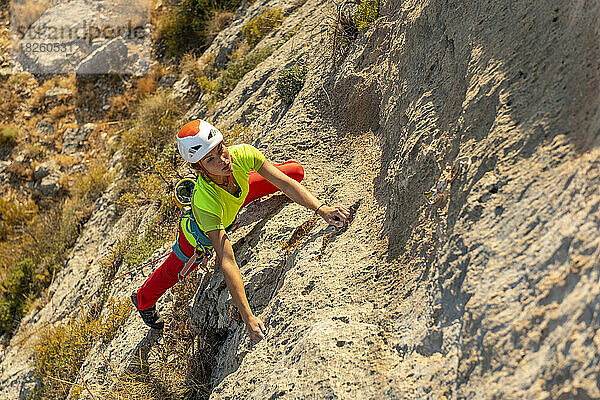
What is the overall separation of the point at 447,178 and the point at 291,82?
3.55m

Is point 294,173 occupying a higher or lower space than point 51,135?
higher

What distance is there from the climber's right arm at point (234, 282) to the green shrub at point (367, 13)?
294 cm

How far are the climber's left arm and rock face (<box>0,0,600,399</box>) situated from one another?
0.33ft

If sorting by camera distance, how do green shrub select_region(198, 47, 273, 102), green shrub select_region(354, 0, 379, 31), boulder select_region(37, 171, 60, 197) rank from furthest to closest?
1. boulder select_region(37, 171, 60, 197)
2. green shrub select_region(198, 47, 273, 102)
3. green shrub select_region(354, 0, 379, 31)

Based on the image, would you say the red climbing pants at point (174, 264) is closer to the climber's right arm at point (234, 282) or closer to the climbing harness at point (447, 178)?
the climber's right arm at point (234, 282)

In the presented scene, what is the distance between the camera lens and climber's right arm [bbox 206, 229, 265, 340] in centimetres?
369

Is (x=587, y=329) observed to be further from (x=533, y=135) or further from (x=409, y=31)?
(x=409, y=31)

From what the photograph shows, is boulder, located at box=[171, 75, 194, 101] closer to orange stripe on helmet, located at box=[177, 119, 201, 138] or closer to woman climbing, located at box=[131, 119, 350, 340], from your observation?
woman climbing, located at box=[131, 119, 350, 340]

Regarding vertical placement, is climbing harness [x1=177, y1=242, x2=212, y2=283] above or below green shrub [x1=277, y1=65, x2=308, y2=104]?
below

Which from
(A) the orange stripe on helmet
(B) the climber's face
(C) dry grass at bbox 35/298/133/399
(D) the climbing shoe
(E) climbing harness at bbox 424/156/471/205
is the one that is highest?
(A) the orange stripe on helmet

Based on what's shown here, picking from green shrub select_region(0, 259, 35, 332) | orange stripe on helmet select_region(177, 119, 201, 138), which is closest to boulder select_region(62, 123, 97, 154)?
green shrub select_region(0, 259, 35, 332)

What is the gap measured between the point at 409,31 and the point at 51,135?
33.3 feet

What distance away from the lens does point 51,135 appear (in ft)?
39.4

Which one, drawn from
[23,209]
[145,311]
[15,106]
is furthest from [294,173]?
→ [15,106]
